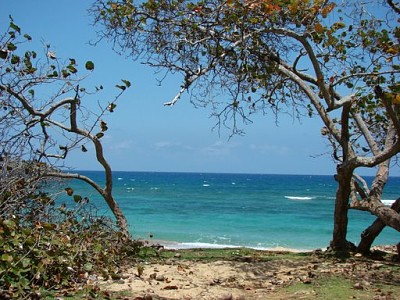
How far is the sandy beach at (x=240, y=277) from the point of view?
5.45 meters

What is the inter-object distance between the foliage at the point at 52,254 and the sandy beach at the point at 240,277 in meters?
0.29

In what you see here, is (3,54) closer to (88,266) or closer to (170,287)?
(88,266)

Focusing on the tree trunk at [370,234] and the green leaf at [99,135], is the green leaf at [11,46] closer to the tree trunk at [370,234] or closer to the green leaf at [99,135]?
the green leaf at [99,135]

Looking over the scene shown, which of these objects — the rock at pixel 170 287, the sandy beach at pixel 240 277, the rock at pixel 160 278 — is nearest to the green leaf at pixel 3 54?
the sandy beach at pixel 240 277

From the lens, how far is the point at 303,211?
39.6 metres

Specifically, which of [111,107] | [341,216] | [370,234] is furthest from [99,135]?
[370,234]

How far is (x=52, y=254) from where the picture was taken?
5.00 m

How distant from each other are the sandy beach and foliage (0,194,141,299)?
29cm

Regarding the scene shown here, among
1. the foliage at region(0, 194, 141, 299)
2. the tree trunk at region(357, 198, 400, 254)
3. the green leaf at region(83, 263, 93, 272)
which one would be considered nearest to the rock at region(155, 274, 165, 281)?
the foliage at region(0, 194, 141, 299)

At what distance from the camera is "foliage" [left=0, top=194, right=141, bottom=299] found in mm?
4609

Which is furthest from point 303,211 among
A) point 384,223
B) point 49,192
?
point 49,192

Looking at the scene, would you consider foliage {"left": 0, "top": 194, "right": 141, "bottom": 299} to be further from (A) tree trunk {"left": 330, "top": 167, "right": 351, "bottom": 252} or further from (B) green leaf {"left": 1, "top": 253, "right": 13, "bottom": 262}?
(A) tree trunk {"left": 330, "top": 167, "right": 351, "bottom": 252}

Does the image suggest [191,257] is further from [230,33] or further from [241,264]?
[230,33]

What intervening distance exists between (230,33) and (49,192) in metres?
3.55
